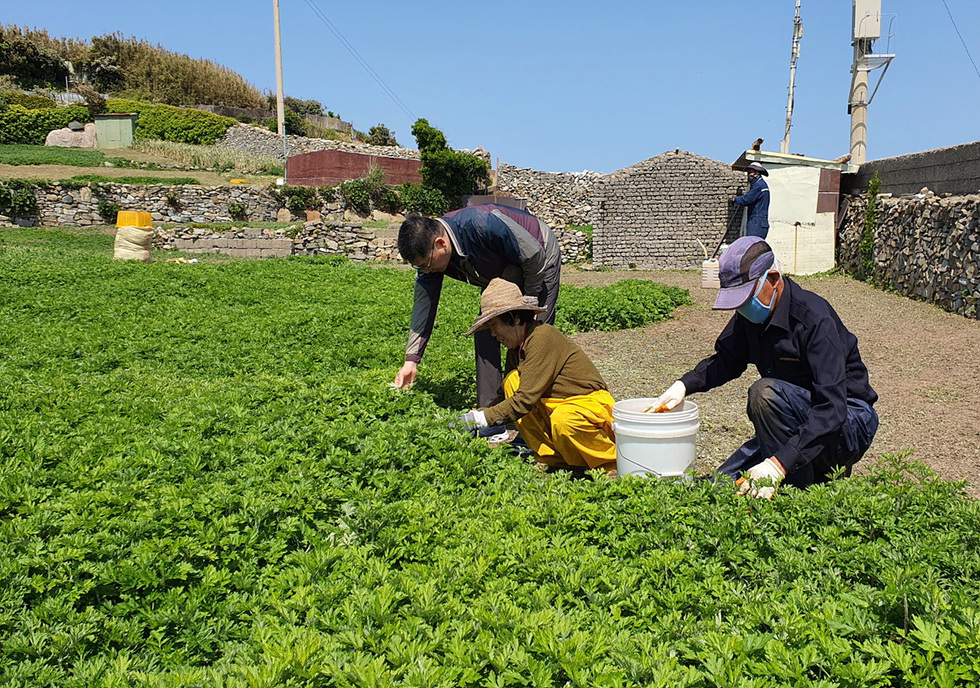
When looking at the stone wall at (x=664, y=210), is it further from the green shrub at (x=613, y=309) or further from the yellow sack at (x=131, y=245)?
the yellow sack at (x=131, y=245)

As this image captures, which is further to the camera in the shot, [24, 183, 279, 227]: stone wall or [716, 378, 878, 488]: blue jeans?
[24, 183, 279, 227]: stone wall

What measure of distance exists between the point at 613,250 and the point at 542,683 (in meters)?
21.8

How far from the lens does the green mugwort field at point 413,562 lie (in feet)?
7.24

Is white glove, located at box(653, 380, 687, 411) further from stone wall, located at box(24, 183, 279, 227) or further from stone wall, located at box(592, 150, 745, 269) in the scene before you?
stone wall, located at box(24, 183, 279, 227)

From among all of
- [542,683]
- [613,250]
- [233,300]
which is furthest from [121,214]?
[542,683]

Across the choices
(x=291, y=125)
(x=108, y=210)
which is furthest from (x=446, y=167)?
(x=291, y=125)

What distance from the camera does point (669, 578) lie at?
2865 mm

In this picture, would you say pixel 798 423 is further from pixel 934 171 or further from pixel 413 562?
pixel 934 171

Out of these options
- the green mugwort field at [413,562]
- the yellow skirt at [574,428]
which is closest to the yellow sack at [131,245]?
the green mugwort field at [413,562]

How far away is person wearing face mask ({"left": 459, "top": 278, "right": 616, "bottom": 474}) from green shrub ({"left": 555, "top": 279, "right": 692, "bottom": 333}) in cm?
554

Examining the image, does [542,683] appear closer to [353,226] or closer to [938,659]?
[938,659]

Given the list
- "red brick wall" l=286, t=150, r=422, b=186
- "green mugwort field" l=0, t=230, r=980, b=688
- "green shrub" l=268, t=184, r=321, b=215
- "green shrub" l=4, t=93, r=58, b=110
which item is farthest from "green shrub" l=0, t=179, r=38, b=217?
"green mugwort field" l=0, t=230, r=980, b=688

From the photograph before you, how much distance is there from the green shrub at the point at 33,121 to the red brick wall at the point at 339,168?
13790 mm

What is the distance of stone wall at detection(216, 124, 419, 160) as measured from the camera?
33.9 meters
